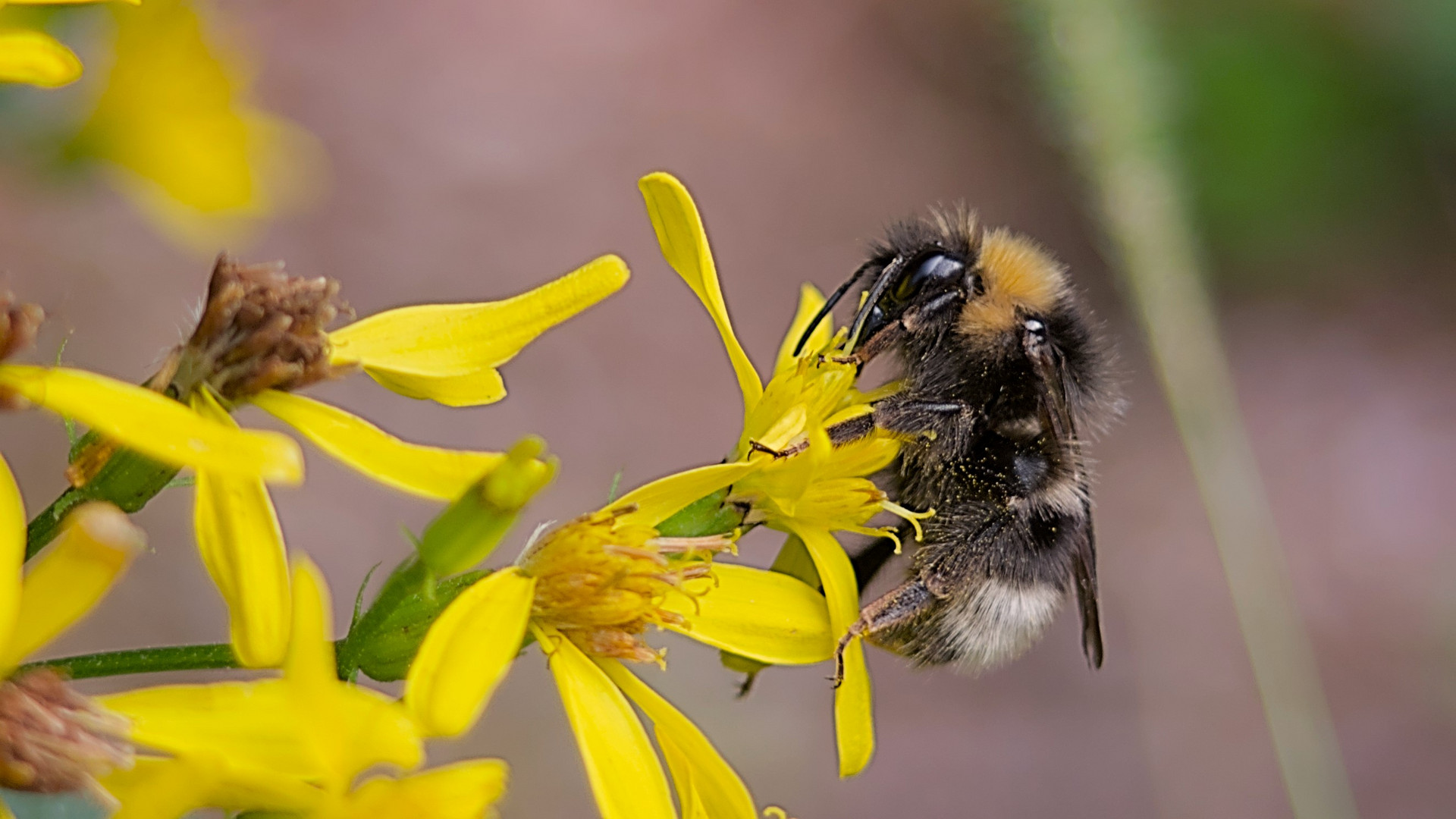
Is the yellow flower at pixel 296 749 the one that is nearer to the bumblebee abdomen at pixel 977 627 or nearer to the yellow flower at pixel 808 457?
the yellow flower at pixel 808 457

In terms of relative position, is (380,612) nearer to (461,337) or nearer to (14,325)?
(461,337)

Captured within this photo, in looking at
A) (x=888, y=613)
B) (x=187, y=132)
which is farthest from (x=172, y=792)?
(x=187, y=132)

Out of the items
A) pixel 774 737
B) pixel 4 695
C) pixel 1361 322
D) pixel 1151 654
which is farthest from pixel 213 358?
pixel 1361 322

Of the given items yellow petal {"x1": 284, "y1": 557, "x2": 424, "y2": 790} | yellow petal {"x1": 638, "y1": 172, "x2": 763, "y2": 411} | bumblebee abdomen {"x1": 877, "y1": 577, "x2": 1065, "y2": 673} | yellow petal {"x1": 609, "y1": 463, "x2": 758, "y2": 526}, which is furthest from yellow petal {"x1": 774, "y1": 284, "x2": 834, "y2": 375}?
yellow petal {"x1": 284, "y1": 557, "x2": 424, "y2": 790}

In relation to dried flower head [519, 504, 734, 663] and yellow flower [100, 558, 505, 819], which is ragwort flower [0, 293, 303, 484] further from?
dried flower head [519, 504, 734, 663]

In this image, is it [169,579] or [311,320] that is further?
[169,579]

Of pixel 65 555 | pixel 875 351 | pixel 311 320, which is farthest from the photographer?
pixel 875 351

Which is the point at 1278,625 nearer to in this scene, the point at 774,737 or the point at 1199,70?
Answer: the point at 774,737
